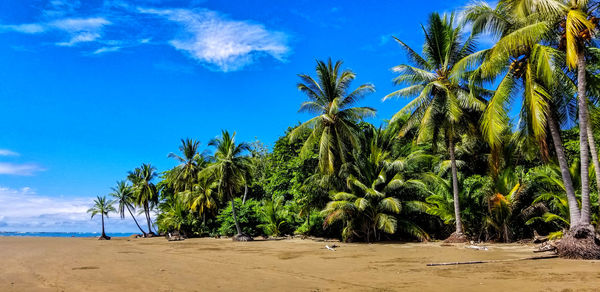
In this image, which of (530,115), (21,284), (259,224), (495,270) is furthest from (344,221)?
(21,284)

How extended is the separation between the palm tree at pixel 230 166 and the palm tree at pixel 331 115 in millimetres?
5470

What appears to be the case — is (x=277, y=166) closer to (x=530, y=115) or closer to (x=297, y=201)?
(x=297, y=201)

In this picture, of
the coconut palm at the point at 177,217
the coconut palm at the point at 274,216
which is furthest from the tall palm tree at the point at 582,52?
the coconut palm at the point at 177,217

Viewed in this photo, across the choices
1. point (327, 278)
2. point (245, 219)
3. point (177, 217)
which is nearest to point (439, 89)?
point (327, 278)

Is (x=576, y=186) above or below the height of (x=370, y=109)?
below

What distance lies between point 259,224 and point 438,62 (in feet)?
56.5

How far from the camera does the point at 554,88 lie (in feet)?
36.2

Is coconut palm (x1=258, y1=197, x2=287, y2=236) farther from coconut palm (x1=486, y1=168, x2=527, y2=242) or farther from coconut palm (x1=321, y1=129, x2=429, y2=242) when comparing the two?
coconut palm (x1=486, y1=168, x2=527, y2=242)

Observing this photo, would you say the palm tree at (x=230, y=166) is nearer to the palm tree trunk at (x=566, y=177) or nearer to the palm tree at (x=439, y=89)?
the palm tree at (x=439, y=89)

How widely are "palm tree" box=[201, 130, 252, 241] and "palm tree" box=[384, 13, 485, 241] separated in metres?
11.7

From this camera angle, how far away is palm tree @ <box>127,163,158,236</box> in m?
43.3

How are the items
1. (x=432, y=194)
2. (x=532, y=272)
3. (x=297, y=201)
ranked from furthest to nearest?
(x=297, y=201) < (x=432, y=194) < (x=532, y=272)

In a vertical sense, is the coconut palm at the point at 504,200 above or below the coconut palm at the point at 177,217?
above

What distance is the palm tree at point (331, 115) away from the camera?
2028 centimetres
